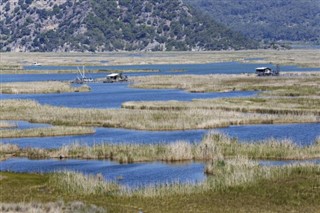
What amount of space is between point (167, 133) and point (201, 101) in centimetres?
2354

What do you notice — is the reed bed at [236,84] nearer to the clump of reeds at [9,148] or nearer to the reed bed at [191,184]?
the clump of reeds at [9,148]

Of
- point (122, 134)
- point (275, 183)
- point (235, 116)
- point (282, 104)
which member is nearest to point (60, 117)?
point (122, 134)

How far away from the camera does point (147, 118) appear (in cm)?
7525

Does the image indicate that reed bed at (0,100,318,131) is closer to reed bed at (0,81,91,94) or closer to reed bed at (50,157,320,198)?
reed bed at (50,157,320,198)

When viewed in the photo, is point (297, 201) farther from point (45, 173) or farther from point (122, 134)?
point (122, 134)

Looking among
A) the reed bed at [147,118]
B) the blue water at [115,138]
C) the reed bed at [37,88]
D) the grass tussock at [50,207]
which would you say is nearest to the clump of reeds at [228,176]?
the grass tussock at [50,207]

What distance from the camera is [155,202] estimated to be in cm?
3797

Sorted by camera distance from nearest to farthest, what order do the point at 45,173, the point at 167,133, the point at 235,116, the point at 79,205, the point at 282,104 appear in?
1. the point at 79,205
2. the point at 45,173
3. the point at 167,133
4. the point at 235,116
5. the point at 282,104

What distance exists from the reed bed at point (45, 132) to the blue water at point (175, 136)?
40.5 inches

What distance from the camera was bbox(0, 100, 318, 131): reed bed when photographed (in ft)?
234

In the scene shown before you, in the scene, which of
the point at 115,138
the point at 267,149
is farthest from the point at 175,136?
the point at 267,149

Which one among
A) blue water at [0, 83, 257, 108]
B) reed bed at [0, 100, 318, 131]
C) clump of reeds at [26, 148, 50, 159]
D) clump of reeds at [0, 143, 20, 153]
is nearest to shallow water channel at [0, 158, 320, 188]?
clump of reeds at [26, 148, 50, 159]

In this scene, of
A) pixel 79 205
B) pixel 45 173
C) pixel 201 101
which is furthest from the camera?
pixel 201 101

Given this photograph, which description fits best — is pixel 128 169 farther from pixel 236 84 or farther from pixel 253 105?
pixel 236 84
